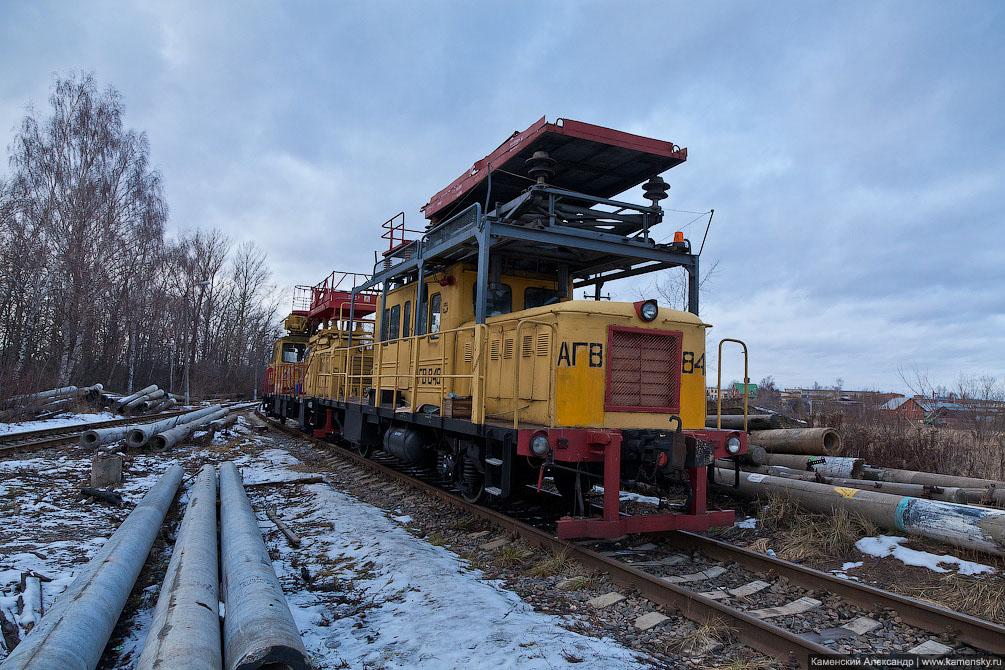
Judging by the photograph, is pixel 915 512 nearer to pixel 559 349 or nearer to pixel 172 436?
pixel 559 349

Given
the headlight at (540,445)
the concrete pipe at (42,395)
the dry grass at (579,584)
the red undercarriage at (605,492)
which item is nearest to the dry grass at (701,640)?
the dry grass at (579,584)

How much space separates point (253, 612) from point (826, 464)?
323 inches

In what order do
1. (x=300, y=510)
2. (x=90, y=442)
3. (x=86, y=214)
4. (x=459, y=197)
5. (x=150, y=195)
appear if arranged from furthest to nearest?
(x=150, y=195) → (x=86, y=214) → (x=90, y=442) → (x=459, y=197) → (x=300, y=510)

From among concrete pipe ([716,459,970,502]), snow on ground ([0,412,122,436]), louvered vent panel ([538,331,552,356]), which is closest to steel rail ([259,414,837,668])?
louvered vent panel ([538,331,552,356])

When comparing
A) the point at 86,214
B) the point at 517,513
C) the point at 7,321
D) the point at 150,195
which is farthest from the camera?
the point at 150,195

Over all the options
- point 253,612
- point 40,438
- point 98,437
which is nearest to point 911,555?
point 253,612

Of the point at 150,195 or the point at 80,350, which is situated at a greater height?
the point at 150,195

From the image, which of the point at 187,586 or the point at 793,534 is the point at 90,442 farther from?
the point at 793,534

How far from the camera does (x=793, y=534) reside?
6641mm

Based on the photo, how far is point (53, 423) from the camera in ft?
54.4

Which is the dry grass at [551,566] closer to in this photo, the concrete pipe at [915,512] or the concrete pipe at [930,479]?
the concrete pipe at [915,512]

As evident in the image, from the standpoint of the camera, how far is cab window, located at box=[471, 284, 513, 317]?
28.0 feet

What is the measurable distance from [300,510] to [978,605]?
286 inches

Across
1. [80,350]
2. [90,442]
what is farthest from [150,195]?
[90,442]
